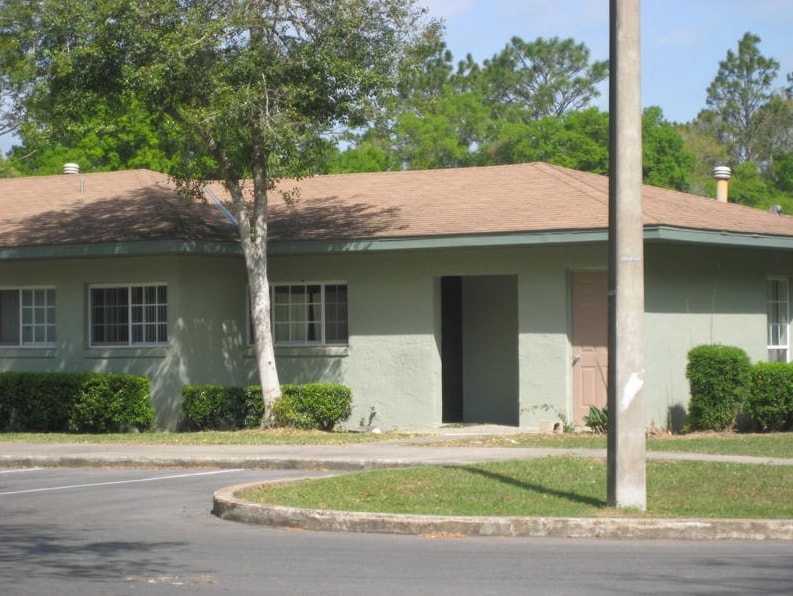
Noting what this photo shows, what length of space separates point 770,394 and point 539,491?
27.1ft

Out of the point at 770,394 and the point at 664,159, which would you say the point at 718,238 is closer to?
the point at 770,394

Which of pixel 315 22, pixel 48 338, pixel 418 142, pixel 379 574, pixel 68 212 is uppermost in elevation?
pixel 418 142

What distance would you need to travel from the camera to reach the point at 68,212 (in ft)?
79.2

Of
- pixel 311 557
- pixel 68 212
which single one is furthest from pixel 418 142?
pixel 311 557

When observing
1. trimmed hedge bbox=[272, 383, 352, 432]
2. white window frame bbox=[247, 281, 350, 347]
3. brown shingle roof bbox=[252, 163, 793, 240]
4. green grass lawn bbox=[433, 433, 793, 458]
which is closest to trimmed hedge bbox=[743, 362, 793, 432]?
green grass lawn bbox=[433, 433, 793, 458]

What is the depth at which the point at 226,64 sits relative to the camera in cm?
1848

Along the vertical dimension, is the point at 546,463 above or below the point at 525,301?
below

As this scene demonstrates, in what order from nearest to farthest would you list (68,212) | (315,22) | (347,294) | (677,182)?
(315,22) → (347,294) → (68,212) → (677,182)

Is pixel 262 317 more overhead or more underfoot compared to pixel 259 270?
more underfoot

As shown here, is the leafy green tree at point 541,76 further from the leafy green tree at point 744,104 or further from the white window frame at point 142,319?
the white window frame at point 142,319

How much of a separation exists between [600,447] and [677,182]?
43.5 m

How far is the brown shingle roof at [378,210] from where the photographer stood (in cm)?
2066

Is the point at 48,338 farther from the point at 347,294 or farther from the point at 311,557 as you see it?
the point at 311,557

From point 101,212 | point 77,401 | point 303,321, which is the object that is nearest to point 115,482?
point 77,401
